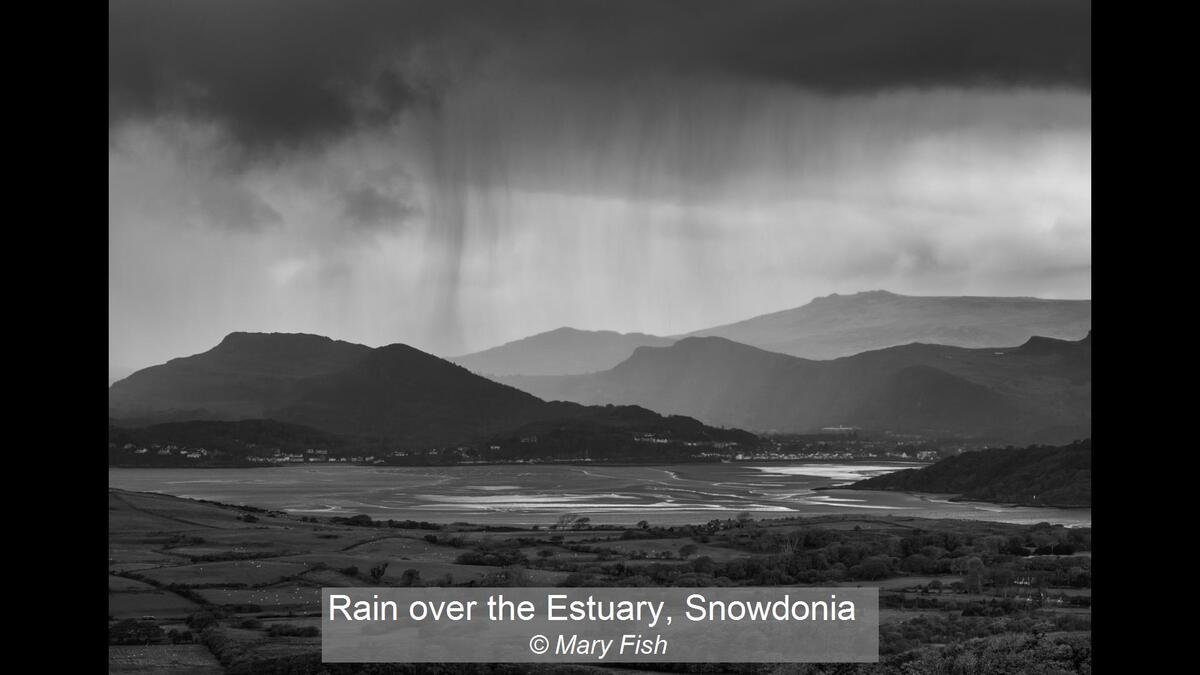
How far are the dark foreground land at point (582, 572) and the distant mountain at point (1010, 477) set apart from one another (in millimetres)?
22175

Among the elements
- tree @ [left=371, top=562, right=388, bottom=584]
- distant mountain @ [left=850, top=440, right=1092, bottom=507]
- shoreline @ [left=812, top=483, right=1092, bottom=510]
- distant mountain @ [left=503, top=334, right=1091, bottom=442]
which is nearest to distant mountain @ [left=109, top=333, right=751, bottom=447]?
distant mountain @ [left=503, top=334, right=1091, bottom=442]

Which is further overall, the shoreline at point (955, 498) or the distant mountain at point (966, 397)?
the distant mountain at point (966, 397)

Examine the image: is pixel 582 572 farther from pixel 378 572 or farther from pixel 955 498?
pixel 955 498

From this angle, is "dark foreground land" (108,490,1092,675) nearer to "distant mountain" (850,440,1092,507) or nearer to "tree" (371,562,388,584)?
"tree" (371,562,388,584)

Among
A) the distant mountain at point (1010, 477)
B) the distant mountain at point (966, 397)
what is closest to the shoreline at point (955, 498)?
the distant mountain at point (1010, 477)

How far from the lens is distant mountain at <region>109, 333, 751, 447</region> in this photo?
146 metres

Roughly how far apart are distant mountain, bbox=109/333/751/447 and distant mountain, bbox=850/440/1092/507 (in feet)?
148

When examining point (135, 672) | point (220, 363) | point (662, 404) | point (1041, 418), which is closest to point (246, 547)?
point (135, 672)

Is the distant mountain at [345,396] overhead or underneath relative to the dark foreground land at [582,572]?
overhead

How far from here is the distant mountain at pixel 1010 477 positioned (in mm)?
81562

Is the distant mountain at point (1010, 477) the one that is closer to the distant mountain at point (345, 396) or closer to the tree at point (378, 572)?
the distant mountain at point (345, 396)

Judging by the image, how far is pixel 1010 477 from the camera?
91125mm

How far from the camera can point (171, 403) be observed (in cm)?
15250
